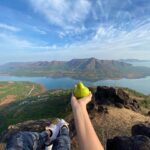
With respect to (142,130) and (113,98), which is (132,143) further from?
(113,98)

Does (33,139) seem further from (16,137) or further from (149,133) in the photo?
(149,133)

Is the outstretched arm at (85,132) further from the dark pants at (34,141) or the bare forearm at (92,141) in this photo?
the dark pants at (34,141)

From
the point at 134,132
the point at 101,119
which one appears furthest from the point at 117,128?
the point at 134,132

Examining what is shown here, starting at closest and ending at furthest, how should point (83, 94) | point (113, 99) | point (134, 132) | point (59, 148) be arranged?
point (83, 94) < point (59, 148) < point (134, 132) < point (113, 99)

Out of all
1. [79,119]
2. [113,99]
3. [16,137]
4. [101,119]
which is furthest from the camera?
[113,99]

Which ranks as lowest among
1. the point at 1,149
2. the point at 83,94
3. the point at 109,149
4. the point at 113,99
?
the point at 1,149

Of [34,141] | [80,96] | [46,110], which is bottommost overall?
[46,110]

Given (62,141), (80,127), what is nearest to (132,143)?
(62,141)

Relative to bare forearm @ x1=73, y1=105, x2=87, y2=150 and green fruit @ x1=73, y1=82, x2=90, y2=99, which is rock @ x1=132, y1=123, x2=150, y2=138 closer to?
green fruit @ x1=73, y1=82, x2=90, y2=99

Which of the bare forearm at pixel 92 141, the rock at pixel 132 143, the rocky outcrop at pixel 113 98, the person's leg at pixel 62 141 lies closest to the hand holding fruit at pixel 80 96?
the bare forearm at pixel 92 141
